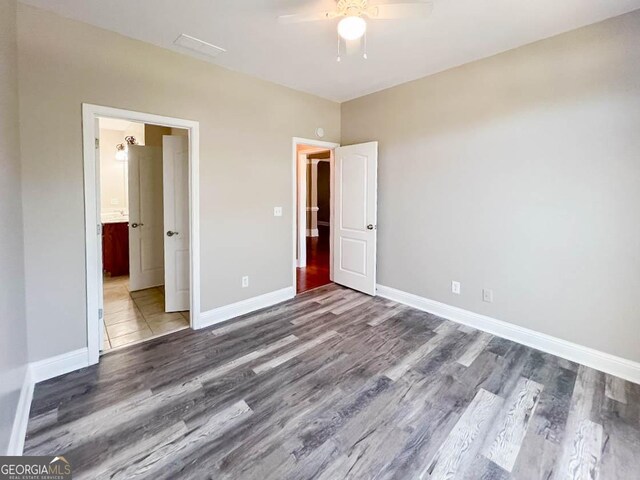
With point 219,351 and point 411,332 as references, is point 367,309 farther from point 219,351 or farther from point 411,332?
point 219,351

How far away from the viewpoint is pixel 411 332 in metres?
3.09

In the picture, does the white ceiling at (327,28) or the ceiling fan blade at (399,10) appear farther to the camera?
the white ceiling at (327,28)

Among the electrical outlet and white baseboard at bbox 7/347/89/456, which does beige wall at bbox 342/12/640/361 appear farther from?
white baseboard at bbox 7/347/89/456

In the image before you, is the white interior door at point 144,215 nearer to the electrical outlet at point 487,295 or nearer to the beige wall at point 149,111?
the beige wall at point 149,111

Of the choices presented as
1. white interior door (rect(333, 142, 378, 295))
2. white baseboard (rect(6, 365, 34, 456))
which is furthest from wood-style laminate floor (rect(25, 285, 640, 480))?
white interior door (rect(333, 142, 378, 295))

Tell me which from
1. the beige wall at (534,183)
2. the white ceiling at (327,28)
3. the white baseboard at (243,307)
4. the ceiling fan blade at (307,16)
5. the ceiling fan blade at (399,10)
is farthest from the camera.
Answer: the white baseboard at (243,307)

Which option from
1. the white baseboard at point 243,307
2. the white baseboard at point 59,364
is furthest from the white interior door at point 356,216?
the white baseboard at point 59,364

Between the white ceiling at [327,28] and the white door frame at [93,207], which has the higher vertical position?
the white ceiling at [327,28]

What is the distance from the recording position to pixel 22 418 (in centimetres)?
178

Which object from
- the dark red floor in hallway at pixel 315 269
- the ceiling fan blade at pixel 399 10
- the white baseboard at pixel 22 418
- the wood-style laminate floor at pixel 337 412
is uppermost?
the ceiling fan blade at pixel 399 10

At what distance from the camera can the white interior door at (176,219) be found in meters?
3.52

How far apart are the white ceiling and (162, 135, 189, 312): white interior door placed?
112cm

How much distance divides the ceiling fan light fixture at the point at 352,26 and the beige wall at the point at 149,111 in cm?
172

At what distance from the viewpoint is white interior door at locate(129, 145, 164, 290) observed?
4227 millimetres
